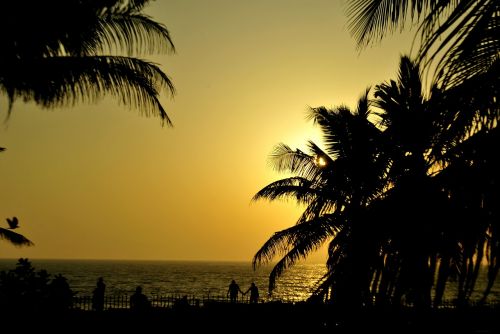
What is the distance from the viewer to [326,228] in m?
14.1

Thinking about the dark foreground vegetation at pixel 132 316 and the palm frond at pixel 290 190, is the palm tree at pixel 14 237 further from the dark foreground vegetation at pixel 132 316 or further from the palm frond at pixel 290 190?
the palm frond at pixel 290 190

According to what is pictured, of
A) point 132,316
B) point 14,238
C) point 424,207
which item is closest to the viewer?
point 424,207

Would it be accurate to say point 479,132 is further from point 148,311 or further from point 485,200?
point 148,311

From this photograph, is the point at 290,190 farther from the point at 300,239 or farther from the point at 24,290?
the point at 24,290

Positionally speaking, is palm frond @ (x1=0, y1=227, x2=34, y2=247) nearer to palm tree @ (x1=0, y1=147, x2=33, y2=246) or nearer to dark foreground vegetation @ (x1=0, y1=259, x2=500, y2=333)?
palm tree @ (x1=0, y1=147, x2=33, y2=246)

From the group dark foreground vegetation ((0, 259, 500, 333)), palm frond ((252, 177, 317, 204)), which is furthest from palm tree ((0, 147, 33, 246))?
palm frond ((252, 177, 317, 204))

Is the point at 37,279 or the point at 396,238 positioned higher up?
the point at 396,238

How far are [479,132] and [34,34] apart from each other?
7580 millimetres

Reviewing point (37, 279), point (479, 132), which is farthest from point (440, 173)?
point (37, 279)

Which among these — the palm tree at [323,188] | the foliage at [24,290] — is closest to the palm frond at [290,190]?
the palm tree at [323,188]

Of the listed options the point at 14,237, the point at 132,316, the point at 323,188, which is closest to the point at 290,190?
the point at 323,188

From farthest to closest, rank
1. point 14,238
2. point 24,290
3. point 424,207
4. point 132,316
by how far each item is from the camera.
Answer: point 14,238 < point 132,316 < point 24,290 < point 424,207

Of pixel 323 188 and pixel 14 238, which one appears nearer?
pixel 323 188

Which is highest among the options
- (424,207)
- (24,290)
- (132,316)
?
(424,207)
